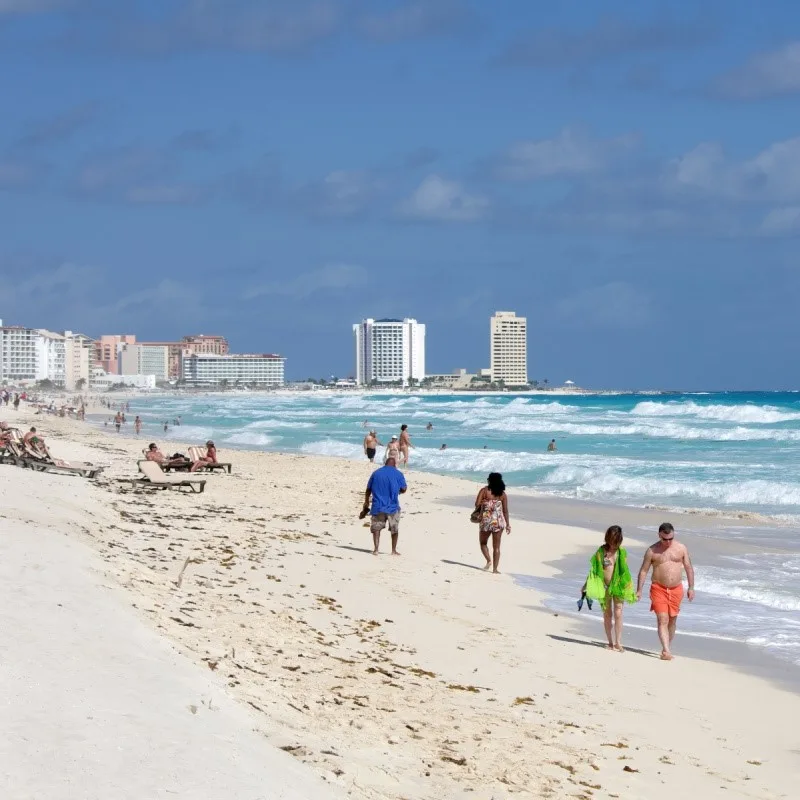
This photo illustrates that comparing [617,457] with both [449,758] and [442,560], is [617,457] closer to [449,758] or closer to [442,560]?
[442,560]

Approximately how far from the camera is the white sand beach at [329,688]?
4613mm

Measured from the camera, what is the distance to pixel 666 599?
8.99 m

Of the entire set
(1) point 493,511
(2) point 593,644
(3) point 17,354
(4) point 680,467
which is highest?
(3) point 17,354

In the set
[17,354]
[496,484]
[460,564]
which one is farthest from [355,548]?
[17,354]

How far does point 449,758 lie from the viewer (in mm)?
5609

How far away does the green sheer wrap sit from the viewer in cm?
902

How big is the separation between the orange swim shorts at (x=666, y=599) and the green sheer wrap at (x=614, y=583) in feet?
0.63

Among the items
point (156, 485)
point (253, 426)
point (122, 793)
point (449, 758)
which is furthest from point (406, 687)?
point (253, 426)

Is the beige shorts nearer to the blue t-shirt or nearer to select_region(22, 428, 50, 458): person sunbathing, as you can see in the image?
the blue t-shirt

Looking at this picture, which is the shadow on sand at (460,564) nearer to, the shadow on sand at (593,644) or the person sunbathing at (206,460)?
the shadow on sand at (593,644)

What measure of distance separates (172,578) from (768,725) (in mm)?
5288

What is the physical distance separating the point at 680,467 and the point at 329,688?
27.3m

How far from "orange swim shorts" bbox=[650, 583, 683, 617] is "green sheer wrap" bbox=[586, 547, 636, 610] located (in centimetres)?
19

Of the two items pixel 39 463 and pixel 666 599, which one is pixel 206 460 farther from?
→ pixel 666 599
